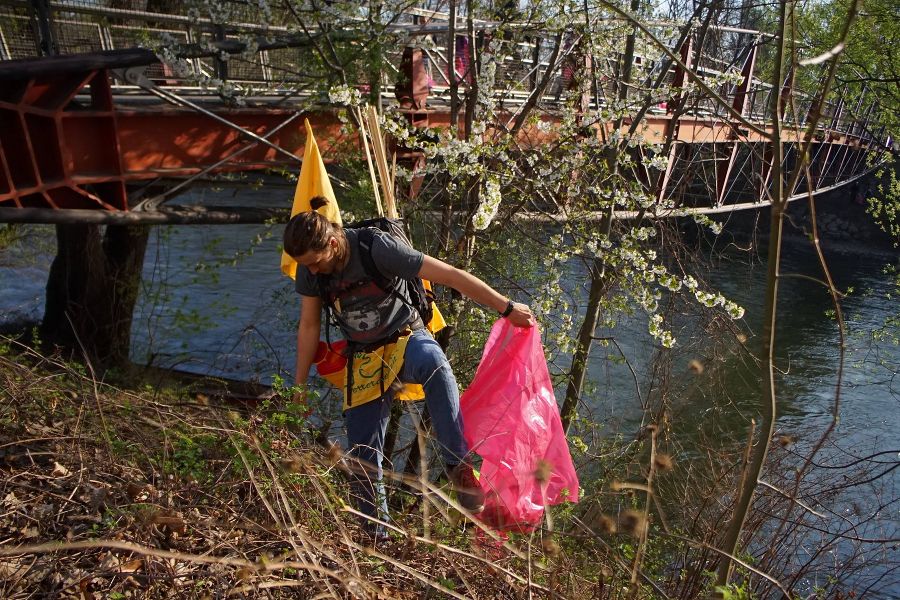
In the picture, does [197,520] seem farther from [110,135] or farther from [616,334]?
[616,334]

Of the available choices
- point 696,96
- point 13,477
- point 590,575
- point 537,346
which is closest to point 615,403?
point 696,96

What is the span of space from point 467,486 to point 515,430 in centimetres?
53

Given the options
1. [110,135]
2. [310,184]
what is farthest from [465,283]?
[110,135]

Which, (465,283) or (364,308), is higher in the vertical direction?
(465,283)

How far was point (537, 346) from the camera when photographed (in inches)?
182

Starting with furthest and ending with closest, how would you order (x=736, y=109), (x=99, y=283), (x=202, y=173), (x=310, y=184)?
(x=736, y=109) → (x=99, y=283) → (x=202, y=173) → (x=310, y=184)

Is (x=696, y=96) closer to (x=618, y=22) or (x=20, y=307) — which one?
(x=618, y=22)

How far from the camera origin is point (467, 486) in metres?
3.98

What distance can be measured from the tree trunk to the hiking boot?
8.54m

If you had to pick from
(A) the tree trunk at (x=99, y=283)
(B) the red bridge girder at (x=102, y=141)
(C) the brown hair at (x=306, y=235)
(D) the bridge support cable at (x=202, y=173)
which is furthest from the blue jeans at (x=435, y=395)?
(A) the tree trunk at (x=99, y=283)

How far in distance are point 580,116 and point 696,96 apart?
4.26 feet

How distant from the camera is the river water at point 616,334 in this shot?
35.2 ft

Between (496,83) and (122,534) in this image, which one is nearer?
(122,534)

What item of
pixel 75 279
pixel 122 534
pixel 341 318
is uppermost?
pixel 341 318
